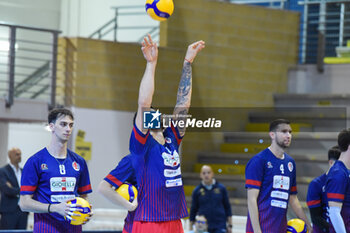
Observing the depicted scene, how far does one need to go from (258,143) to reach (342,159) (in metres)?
7.80

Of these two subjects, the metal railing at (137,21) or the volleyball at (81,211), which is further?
the metal railing at (137,21)

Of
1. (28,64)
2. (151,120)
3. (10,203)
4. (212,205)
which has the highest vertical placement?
(28,64)

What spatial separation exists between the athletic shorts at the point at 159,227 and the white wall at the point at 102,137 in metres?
7.44

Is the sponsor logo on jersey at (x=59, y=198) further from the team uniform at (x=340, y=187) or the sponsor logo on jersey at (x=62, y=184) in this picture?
the team uniform at (x=340, y=187)

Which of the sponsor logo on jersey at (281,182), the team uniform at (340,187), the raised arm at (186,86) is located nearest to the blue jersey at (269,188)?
the sponsor logo on jersey at (281,182)

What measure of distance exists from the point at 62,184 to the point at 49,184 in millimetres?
110

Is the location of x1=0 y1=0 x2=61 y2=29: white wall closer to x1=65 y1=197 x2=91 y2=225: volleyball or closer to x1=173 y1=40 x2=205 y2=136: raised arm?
x1=173 y1=40 x2=205 y2=136: raised arm

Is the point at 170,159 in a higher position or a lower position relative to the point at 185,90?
lower

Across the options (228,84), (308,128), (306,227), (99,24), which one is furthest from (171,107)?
(306,227)

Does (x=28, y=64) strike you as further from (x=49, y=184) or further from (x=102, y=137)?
(x=49, y=184)

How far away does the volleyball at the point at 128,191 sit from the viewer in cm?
592

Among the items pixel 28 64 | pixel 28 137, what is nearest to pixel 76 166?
pixel 28 137

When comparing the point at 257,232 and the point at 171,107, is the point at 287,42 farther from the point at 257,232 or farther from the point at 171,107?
the point at 257,232

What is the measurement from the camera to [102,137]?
13141 mm
